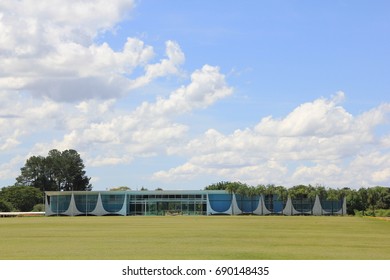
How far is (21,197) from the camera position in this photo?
153875 millimetres

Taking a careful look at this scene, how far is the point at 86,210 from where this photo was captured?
134875 millimetres

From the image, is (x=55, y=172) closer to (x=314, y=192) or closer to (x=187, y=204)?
(x=187, y=204)

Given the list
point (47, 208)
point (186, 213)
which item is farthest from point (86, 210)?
point (186, 213)

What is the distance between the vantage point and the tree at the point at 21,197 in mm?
153000

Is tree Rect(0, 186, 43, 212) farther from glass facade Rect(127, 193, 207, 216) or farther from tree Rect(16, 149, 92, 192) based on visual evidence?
glass facade Rect(127, 193, 207, 216)

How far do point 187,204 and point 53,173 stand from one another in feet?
213

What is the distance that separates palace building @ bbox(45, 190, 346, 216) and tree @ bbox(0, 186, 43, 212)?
21.6m

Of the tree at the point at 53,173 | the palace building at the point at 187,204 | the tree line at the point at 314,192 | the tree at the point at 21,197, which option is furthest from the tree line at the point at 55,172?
the tree line at the point at 314,192

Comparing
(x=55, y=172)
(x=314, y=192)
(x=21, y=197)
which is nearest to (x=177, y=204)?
(x=314, y=192)

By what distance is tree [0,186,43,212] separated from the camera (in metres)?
153

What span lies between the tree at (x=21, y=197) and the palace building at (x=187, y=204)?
21615 millimetres

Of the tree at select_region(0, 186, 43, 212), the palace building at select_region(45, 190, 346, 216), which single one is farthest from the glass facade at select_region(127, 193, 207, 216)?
the tree at select_region(0, 186, 43, 212)

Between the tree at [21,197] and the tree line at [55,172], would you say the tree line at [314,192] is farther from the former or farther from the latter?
the tree line at [55,172]

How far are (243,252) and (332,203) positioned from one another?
11005cm
